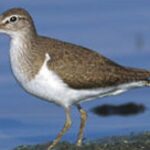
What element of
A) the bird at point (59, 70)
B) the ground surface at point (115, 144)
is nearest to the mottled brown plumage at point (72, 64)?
the bird at point (59, 70)

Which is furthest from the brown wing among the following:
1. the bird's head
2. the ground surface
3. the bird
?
the ground surface

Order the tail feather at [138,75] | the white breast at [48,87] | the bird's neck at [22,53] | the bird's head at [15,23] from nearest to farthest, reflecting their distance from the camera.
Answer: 1. the white breast at [48,87]
2. the bird's neck at [22,53]
3. the bird's head at [15,23]
4. the tail feather at [138,75]

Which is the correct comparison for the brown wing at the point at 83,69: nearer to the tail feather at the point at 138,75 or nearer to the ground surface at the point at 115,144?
the tail feather at the point at 138,75

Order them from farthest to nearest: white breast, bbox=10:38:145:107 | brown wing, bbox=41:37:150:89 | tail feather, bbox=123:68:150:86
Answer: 1. tail feather, bbox=123:68:150:86
2. brown wing, bbox=41:37:150:89
3. white breast, bbox=10:38:145:107

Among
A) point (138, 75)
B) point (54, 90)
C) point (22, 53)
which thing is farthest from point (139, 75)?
point (22, 53)

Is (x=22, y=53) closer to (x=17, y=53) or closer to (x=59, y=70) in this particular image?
(x=17, y=53)

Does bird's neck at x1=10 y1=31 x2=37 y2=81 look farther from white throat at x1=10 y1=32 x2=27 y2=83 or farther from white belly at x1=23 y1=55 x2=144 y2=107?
white belly at x1=23 y1=55 x2=144 y2=107

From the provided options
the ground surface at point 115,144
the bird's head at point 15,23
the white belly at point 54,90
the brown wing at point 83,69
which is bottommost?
the ground surface at point 115,144
